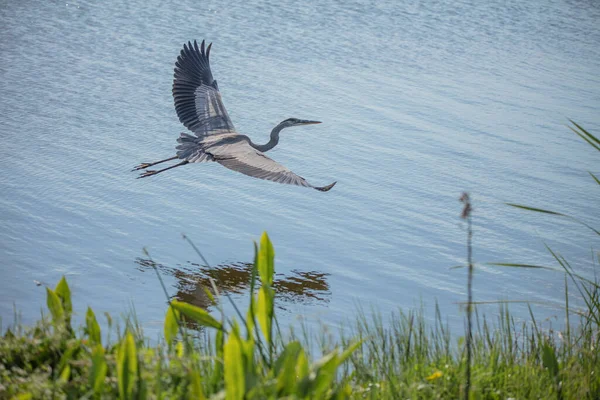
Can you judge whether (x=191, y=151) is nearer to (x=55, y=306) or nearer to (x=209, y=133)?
(x=209, y=133)

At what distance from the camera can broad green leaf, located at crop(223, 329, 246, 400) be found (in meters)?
2.15

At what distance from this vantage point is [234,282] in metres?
4.59

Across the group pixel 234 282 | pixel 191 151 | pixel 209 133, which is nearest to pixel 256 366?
pixel 234 282

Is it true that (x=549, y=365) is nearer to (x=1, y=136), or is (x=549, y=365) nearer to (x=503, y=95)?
(x=1, y=136)

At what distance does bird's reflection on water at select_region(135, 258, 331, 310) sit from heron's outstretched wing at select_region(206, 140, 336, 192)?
2.03 feet

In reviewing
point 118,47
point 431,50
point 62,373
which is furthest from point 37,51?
point 62,373

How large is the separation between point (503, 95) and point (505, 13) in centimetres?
388

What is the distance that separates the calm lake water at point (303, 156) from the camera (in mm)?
4684

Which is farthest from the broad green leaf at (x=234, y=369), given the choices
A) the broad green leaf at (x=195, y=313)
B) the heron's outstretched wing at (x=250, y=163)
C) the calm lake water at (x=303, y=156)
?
the heron's outstretched wing at (x=250, y=163)

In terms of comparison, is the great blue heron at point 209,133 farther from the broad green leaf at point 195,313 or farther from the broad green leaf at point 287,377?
the broad green leaf at point 287,377

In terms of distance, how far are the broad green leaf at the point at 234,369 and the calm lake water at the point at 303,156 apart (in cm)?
154

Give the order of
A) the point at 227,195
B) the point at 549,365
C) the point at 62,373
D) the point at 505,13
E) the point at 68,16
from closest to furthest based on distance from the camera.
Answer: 1. the point at 62,373
2. the point at 549,365
3. the point at 227,195
4. the point at 68,16
5. the point at 505,13

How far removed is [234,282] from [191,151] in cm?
145

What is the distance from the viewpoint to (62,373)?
8.11 ft
